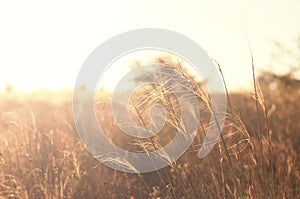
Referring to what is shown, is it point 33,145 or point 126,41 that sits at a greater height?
point 126,41

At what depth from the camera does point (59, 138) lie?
436 centimetres

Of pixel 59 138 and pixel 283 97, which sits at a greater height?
pixel 59 138

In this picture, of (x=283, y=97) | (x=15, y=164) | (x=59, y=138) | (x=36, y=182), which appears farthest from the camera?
(x=283, y=97)

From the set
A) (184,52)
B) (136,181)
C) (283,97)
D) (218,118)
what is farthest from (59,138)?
(283,97)

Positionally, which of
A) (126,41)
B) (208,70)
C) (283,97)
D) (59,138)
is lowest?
(283,97)

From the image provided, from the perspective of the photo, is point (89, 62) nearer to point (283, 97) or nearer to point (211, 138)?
point (211, 138)

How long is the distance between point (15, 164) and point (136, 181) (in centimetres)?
86

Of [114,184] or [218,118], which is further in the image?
[114,184]

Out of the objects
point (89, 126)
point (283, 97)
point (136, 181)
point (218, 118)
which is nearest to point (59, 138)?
point (89, 126)

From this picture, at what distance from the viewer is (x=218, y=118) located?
239 centimetres

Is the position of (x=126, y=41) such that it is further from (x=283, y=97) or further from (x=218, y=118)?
(x=283, y=97)

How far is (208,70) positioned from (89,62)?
2.29 metres

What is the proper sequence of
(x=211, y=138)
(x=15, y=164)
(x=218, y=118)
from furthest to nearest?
(x=15, y=164)
(x=211, y=138)
(x=218, y=118)

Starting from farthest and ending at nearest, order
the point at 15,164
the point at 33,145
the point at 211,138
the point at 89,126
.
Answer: the point at 89,126
the point at 33,145
the point at 15,164
the point at 211,138
